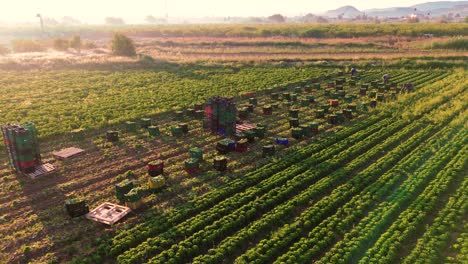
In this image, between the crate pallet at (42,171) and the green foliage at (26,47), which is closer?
the crate pallet at (42,171)

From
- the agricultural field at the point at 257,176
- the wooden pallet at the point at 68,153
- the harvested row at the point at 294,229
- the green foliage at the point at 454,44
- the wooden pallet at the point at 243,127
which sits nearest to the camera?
the harvested row at the point at 294,229

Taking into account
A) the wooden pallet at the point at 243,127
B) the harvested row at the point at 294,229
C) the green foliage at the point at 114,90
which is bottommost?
the harvested row at the point at 294,229

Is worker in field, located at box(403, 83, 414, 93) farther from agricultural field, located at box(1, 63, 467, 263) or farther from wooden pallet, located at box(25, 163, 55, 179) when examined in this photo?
wooden pallet, located at box(25, 163, 55, 179)

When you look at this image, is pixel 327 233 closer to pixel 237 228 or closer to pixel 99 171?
pixel 237 228

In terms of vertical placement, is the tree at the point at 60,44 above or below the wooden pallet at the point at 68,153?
above

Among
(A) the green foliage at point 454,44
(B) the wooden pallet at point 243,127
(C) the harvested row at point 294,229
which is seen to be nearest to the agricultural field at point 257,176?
(C) the harvested row at point 294,229

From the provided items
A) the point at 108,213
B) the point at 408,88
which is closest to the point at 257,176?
the point at 108,213

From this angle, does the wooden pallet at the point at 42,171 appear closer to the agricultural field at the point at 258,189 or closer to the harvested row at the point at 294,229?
the agricultural field at the point at 258,189

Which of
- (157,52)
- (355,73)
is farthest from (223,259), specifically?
(157,52)
